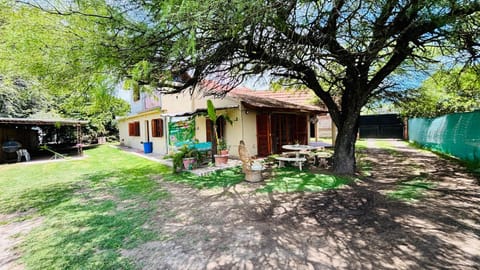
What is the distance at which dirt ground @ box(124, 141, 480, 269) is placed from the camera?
10.6 feet

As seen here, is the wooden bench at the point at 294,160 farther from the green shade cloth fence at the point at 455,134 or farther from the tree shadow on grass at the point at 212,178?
the green shade cloth fence at the point at 455,134

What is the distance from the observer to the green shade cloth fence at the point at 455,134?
345 inches

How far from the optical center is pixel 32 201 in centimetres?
655

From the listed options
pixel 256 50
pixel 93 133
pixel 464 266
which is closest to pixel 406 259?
pixel 464 266

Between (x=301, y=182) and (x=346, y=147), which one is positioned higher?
(x=346, y=147)

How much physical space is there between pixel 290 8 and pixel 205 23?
1344 millimetres

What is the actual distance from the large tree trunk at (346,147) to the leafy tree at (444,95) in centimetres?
362

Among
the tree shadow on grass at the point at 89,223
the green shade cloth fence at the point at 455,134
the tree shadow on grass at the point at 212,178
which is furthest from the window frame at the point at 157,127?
the green shade cloth fence at the point at 455,134

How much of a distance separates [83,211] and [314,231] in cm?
499

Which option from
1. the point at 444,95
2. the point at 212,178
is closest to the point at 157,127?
the point at 212,178

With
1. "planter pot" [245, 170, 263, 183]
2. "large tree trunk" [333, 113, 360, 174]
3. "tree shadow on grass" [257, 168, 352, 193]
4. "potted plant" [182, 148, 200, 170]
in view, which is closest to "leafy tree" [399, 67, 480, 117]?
"large tree trunk" [333, 113, 360, 174]

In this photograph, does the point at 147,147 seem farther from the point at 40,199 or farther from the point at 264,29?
the point at 264,29

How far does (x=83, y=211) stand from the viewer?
556 cm

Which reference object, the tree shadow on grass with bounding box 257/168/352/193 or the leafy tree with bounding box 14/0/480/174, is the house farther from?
the leafy tree with bounding box 14/0/480/174
